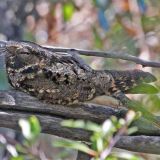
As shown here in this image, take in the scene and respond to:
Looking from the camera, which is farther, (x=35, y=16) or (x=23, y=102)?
Answer: (x=35, y=16)

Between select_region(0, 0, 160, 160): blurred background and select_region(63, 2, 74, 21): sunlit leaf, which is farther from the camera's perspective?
select_region(63, 2, 74, 21): sunlit leaf

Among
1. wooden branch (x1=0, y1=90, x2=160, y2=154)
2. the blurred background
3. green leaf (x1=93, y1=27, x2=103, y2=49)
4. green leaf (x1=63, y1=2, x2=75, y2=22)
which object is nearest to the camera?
wooden branch (x1=0, y1=90, x2=160, y2=154)

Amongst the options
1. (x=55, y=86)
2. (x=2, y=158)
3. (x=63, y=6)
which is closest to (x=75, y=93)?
(x=55, y=86)

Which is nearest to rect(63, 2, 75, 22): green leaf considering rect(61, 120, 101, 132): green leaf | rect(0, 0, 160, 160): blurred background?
rect(0, 0, 160, 160): blurred background

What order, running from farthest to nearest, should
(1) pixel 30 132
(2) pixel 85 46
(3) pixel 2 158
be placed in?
1. (2) pixel 85 46
2. (3) pixel 2 158
3. (1) pixel 30 132

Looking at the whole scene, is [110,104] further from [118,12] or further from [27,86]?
[118,12]

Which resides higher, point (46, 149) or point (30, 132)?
point (30, 132)

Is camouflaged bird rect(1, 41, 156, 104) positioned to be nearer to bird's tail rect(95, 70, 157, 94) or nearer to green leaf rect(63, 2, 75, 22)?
bird's tail rect(95, 70, 157, 94)
